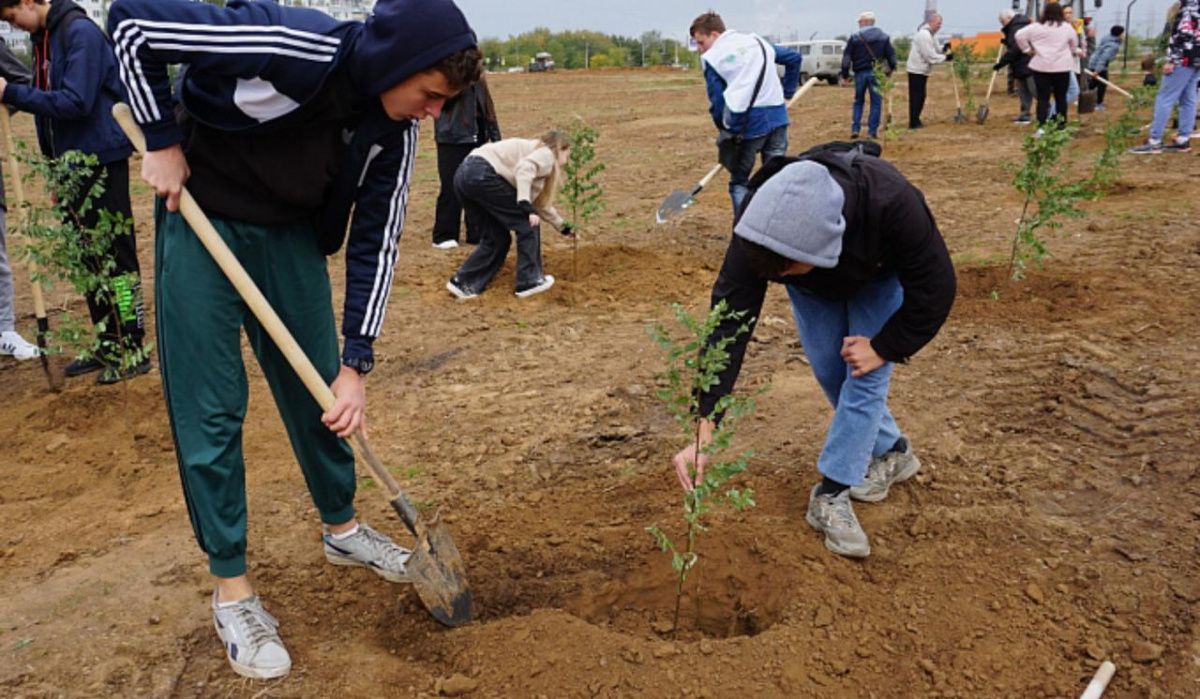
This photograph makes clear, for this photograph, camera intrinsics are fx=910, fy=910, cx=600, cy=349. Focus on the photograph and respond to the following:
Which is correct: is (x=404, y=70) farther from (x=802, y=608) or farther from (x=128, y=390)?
(x=128, y=390)

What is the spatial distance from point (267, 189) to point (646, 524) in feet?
6.20

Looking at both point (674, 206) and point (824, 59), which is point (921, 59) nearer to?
point (674, 206)

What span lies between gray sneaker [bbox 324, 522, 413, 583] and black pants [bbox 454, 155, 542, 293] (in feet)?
11.6

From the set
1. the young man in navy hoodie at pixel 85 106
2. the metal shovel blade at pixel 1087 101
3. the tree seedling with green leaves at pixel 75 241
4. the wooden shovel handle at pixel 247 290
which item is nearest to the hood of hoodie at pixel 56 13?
the young man in navy hoodie at pixel 85 106

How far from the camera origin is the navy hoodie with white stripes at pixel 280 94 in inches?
88.5

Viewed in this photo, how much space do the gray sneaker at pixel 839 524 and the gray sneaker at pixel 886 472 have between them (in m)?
0.19

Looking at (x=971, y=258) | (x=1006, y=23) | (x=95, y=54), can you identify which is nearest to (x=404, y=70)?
(x=95, y=54)

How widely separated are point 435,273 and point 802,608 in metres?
4.95

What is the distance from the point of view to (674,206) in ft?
28.3

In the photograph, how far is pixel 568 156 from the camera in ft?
21.4

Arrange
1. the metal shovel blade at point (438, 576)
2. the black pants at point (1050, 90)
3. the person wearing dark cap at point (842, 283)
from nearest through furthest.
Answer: the person wearing dark cap at point (842, 283) < the metal shovel blade at point (438, 576) < the black pants at point (1050, 90)

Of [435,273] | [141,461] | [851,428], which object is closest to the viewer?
[851,428]

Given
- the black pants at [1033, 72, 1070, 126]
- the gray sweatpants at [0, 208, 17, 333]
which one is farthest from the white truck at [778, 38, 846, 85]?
the gray sweatpants at [0, 208, 17, 333]

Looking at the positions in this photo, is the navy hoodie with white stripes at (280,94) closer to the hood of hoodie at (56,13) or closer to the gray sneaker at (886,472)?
the gray sneaker at (886,472)
